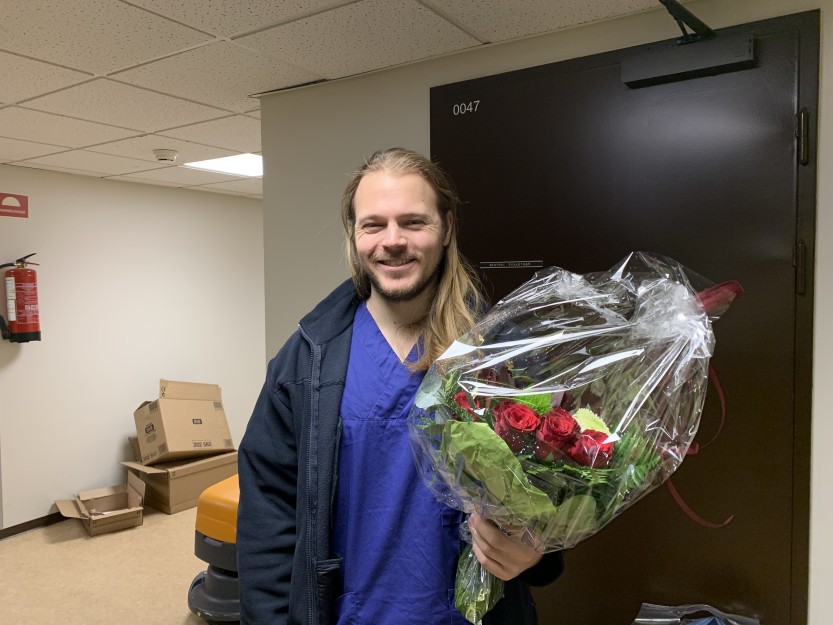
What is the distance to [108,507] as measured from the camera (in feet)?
14.2

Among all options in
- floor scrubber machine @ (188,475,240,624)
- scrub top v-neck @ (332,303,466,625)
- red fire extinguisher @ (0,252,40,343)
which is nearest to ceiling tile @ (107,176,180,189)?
red fire extinguisher @ (0,252,40,343)

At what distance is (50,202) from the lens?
421 cm

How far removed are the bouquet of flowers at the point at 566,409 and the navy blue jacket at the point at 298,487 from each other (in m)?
0.27

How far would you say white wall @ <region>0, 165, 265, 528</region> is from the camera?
4102mm

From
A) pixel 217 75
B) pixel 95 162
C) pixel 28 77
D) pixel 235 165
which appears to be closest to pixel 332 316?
pixel 217 75

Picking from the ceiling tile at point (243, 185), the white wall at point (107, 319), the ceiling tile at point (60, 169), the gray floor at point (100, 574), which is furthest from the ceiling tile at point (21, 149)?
the gray floor at point (100, 574)

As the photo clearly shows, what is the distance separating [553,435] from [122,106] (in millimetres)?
2563

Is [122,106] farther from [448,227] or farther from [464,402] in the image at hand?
[464,402]

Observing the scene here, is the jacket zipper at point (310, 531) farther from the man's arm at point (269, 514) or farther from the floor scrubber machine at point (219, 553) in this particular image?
the floor scrubber machine at point (219, 553)

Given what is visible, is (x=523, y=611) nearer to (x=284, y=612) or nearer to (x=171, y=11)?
(x=284, y=612)

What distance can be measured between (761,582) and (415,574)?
3.61 feet

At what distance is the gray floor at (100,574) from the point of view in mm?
3096

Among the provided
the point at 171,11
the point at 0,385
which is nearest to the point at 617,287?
the point at 171,11

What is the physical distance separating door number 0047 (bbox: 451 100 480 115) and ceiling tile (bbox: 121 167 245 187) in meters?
2.60
